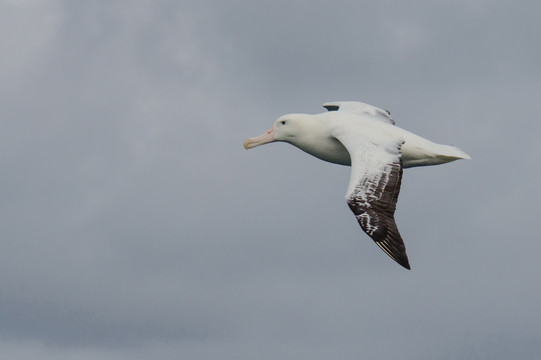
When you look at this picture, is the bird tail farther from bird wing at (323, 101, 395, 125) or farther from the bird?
bird wing at (323, 101, 395, 125)

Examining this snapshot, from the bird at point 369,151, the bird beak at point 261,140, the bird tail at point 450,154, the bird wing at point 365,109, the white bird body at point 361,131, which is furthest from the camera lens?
the bird wing at point 365,109

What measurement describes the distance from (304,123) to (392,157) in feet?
9.58

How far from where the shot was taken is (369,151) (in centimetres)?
2233

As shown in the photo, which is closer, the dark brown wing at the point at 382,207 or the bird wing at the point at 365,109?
the dark brown wing at the point at 382,207

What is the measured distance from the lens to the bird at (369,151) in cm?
2070

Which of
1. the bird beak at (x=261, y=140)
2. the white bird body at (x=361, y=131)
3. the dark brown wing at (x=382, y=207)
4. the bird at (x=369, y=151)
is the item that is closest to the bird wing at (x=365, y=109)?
the bird at (x=369, y=151)

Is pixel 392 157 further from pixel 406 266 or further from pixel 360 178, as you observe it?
pixel 406 266

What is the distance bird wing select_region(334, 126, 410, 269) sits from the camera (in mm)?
20328

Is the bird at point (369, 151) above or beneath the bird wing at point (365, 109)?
beneath

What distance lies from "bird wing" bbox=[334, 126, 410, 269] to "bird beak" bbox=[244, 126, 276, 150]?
104 inches

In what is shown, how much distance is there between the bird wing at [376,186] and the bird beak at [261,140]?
8.70 ft

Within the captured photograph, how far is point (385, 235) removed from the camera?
20.4m

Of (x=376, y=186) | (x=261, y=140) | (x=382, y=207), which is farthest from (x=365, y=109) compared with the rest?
(x=382, y=207)

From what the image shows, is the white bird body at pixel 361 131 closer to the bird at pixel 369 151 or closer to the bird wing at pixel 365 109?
the bird at pixel 369 151
